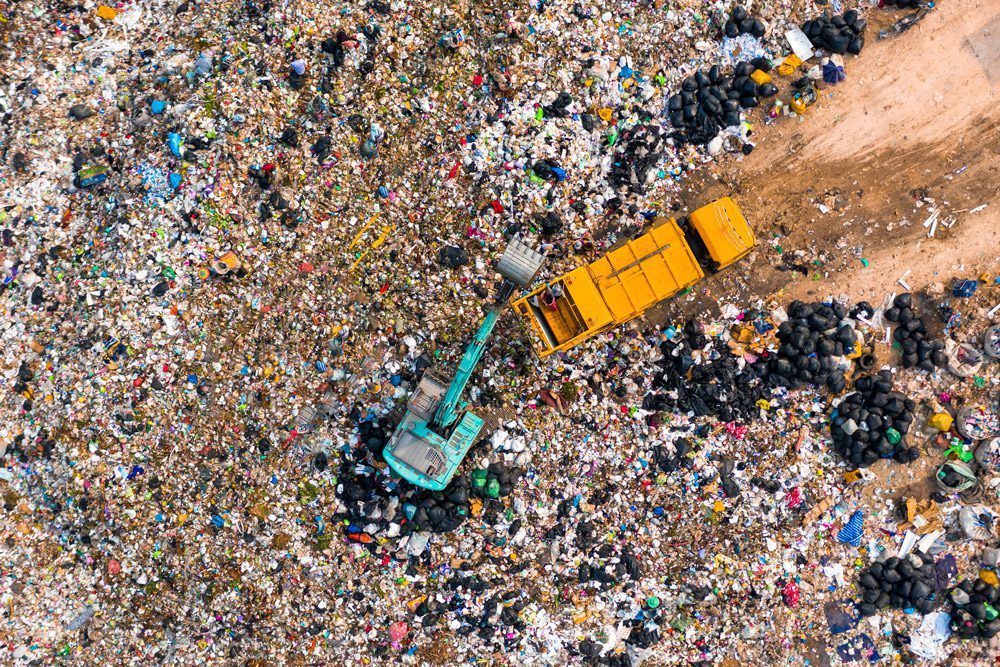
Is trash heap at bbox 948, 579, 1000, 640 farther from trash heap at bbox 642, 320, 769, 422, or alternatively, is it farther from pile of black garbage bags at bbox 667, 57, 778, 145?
pile of black garbage bags at bbox 667, 57, 778, 145

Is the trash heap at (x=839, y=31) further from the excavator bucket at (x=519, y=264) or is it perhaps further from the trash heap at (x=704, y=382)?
the excavator bucket at (x=519, y=264)

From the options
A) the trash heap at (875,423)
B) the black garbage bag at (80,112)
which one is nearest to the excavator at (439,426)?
the trash heap at (875,423)

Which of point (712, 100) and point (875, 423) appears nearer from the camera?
point (875, 423)

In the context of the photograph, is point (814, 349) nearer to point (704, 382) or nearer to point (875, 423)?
point (875, 423)

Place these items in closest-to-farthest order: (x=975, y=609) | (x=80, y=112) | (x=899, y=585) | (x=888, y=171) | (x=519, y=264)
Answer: (x=519, y=264) → (x=975, y=609) → (x=899, y=585) → (x=888, y=171) → (x=80, y=112)

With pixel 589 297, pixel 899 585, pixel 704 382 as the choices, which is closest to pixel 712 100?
pixel 589 297
